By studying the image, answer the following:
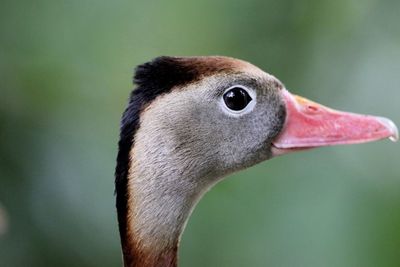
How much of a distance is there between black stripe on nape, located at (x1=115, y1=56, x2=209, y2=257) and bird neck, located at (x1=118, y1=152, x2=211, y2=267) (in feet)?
0.04

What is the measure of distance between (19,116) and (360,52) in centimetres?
94

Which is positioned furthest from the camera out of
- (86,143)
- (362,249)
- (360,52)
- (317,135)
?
(360,52)

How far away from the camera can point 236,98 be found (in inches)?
57.4

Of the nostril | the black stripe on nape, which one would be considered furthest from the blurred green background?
the black stripe on nape

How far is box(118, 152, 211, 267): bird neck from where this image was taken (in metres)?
1.42

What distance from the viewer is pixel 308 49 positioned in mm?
2482

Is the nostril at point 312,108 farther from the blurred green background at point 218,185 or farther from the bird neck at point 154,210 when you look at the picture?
the blurred green background at point 218,185

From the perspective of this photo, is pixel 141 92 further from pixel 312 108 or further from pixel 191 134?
pixel 312 108

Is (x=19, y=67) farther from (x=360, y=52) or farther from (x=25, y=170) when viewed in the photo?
(x=360, y=52)

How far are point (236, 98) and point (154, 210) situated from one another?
225 millimetres

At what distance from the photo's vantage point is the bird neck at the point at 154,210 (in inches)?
55.8

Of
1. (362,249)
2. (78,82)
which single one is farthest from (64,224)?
(362,249)

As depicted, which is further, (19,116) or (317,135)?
(19,116)

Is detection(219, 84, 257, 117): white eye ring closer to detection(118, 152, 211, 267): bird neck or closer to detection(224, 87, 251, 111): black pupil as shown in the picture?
detection(224, 87, 251, 111): black pupil
